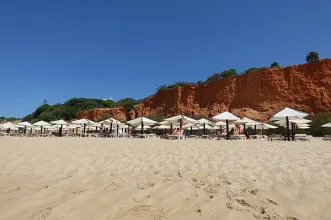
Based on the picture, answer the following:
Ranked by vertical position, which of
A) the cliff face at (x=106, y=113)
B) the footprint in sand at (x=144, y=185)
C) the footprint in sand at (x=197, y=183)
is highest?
the cliff face at (x=106, y=113)

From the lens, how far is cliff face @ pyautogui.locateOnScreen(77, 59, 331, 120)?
3488cm

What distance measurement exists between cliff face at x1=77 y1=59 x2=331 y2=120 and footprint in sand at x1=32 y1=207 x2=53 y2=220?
3862 centimetres

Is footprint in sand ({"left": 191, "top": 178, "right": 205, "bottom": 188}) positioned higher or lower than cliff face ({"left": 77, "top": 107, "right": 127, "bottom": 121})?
lower

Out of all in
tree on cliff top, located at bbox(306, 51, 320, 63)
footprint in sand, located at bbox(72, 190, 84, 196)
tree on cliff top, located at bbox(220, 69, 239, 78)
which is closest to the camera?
footprint in sand, located at bbox(72, 190, 84, 196)

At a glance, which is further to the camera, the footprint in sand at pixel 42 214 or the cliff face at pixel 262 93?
the cliff face at pixel 262 93

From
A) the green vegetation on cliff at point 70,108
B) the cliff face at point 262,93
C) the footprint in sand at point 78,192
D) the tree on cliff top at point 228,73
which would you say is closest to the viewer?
the footprint in sand at point 78,192

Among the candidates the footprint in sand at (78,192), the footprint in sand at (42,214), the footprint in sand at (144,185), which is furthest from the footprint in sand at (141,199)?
the footprint in sand at (42,214)

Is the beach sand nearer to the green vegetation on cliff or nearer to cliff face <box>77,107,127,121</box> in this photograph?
cliff face <box>77,107,127,121</box>

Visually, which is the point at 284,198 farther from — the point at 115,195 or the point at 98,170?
the point at 98,170

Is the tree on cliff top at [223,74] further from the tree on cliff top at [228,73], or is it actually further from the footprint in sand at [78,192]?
the footprint in sand at [78,192]

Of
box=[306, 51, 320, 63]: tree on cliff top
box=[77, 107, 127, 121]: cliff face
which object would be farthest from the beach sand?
box=[77, 107, 127, 121]: cliff face

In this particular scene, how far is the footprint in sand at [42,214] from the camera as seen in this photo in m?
2.16

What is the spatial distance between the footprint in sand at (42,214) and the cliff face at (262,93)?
38621 mm

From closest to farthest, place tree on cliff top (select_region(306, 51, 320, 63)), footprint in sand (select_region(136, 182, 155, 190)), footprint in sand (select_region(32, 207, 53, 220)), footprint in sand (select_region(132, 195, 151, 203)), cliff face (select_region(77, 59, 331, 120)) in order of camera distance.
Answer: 1. footprint in sand (select_region(32, 207, 53, 220))
2. footprint in sand (select_region(132, 195, 151, 203))
3. footprint in sand (select_region(136, 182, 155, 190))
4. cliff face (select_region(77, 59, 331, 120))
5. tree on cliff top (select_region(306, 51, 320, 63))
